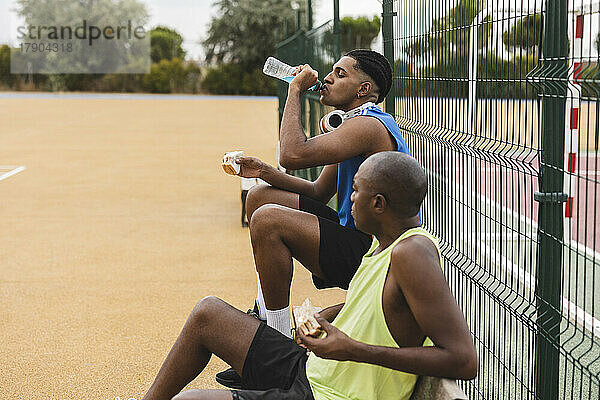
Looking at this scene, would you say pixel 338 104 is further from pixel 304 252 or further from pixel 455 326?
pixel 455 326

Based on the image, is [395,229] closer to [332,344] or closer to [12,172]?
[332,344]

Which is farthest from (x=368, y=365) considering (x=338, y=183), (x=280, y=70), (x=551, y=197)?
(x=280, y=70)

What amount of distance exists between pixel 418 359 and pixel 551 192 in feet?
2.78

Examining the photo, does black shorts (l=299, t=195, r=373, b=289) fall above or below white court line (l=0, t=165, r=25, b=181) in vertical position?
above

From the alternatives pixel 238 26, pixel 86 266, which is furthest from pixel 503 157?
pixel 238 26

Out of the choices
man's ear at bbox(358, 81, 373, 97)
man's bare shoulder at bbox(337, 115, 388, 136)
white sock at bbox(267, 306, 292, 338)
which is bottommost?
white sock at bbox(267, 306, 292, 338)

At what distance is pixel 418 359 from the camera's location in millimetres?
2355

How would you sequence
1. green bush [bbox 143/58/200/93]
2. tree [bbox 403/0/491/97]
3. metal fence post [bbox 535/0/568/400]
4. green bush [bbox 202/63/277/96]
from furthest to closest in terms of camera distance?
green bush [bbox 143/58/200/93], green bush [bbox 202/63/277/96], tree [bbox 403/0/491/97], metal fence post [bbox 535/0/568/400]

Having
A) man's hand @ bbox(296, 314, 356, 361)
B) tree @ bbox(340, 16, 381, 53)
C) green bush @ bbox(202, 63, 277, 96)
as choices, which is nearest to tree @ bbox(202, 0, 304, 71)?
green bush @ bbox(202, 63, 277, 96)

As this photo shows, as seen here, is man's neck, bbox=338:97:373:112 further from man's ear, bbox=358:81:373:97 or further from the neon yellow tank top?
the neon yellow tank top

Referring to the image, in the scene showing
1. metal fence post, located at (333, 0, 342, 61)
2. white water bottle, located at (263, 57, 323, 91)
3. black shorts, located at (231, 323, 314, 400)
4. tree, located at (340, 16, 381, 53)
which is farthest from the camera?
metal fence post, located at (333, 0, 342, 61)

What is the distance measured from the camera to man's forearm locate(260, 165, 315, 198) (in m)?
4.24

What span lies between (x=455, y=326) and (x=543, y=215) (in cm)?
77

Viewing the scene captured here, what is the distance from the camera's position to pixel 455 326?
7.57 feet
